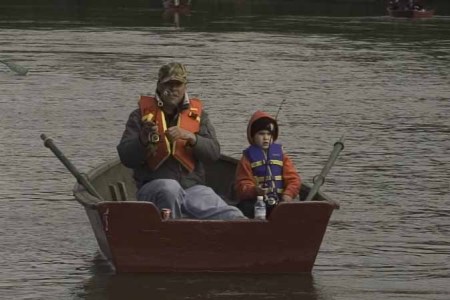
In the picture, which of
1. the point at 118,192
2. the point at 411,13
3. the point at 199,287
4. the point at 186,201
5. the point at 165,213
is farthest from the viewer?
the point at 411,13

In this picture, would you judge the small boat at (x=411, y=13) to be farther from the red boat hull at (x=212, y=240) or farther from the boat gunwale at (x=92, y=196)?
the red boat hull at (x=212, y=240)

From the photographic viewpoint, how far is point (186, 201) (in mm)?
8836

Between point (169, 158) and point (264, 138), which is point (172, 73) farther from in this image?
point (264, 138)

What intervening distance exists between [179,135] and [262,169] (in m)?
0.73

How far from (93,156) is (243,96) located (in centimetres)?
749

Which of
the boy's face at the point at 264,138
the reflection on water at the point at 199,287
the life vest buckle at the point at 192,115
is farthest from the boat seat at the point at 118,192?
the boy's face at the point at 264,138

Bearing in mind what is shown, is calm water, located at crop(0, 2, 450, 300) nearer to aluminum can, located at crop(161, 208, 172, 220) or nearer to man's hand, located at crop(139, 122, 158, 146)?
aluminum can, located at crop(161, 208, 172, 220)

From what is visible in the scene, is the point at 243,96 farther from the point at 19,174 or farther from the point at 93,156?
the point at 19,174

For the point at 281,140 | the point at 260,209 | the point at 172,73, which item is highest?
the point at 172,73

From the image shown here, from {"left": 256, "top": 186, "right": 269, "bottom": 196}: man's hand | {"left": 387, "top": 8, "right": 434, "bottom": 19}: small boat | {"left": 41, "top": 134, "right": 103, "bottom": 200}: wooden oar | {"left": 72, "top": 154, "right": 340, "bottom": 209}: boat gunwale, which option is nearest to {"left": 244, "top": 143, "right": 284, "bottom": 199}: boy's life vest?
{"left": 256, "top": 186, "right": 269, "bottom": 196}: man's hand

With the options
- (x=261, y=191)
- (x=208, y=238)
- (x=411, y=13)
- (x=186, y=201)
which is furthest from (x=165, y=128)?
(x=411, y=13)

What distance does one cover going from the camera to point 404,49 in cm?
3650

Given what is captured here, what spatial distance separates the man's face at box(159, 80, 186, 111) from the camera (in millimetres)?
8844

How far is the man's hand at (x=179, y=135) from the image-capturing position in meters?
8.70
